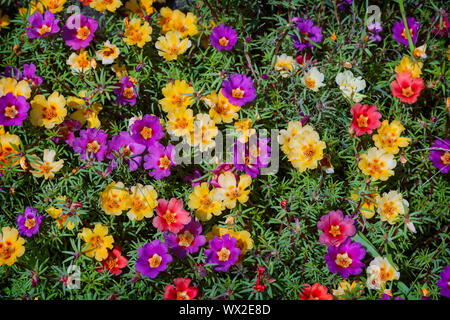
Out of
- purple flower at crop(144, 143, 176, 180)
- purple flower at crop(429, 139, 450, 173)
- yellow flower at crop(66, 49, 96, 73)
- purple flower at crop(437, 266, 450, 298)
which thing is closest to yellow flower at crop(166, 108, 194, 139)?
purple flower at crop(144, 143, 176, 180)

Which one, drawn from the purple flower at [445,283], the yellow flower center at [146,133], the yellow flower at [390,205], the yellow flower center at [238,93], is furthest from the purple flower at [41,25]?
the purple flower at [445,283]

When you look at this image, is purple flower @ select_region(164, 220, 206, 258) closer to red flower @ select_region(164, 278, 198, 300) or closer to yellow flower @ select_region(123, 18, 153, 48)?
red flower @ select_region(164, 278, 198, 300)

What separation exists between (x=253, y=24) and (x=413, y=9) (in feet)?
4.41

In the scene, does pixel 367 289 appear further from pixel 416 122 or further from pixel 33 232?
pixel 33 232

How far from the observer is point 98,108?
11.1 ft

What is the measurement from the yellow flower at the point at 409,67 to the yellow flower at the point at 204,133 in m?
1.46

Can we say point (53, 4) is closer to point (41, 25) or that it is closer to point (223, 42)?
point (41, 25)

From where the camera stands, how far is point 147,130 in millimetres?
3246

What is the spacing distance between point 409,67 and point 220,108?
4.81 ft

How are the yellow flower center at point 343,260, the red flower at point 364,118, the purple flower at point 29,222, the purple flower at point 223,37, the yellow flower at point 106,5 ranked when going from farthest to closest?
the yellow flower at point 106,5
the purple flower at point 223,37
the red flower at point 364,118
the purple flower at point 29,222
the yellow flower center at point 343,260

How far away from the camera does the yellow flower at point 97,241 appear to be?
3.03 meters

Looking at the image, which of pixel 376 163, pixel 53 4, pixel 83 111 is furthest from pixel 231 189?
pixel 53 4

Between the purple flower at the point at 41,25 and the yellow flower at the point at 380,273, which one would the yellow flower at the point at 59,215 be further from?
the yellow flower at the point at 380,273
